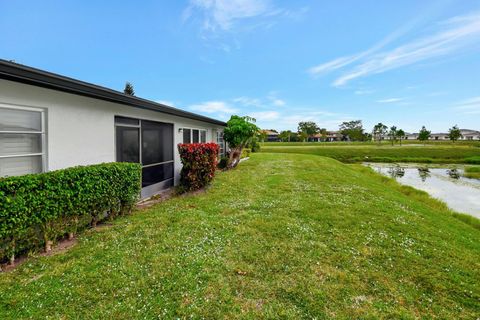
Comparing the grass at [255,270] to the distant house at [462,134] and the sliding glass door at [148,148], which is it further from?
the distant house at [462,134]

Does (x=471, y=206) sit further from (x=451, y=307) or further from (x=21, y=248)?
(x=21, y=248)

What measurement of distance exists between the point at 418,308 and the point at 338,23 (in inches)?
631

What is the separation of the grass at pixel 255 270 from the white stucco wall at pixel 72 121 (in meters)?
1.77

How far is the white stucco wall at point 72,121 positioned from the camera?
388 cm

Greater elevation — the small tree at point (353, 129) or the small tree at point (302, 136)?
the small tree at point (353, 129)

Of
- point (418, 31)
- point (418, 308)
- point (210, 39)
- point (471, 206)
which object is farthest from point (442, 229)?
point (210, 39)

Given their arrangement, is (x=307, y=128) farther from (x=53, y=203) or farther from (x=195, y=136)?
(x=53, y=203)

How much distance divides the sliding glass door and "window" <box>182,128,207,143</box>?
1460mm

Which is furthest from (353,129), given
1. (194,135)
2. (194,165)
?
(194,165)

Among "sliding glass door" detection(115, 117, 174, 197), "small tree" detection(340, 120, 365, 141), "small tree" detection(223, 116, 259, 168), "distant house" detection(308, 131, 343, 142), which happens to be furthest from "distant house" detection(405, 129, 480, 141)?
"sliding glass door" detection(115, 117, 174, 197)

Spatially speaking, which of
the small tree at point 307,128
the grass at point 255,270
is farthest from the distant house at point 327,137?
the grass at point 255,270

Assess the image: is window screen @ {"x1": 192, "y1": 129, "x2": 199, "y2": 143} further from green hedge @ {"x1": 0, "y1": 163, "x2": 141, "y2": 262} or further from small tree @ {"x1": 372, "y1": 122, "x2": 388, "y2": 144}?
small tree @ {"x1": 372, "y1": 122, "x2": 388, "y2": 144}

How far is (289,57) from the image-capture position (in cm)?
1942

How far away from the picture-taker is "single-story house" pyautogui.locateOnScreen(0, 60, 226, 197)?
3699mm
